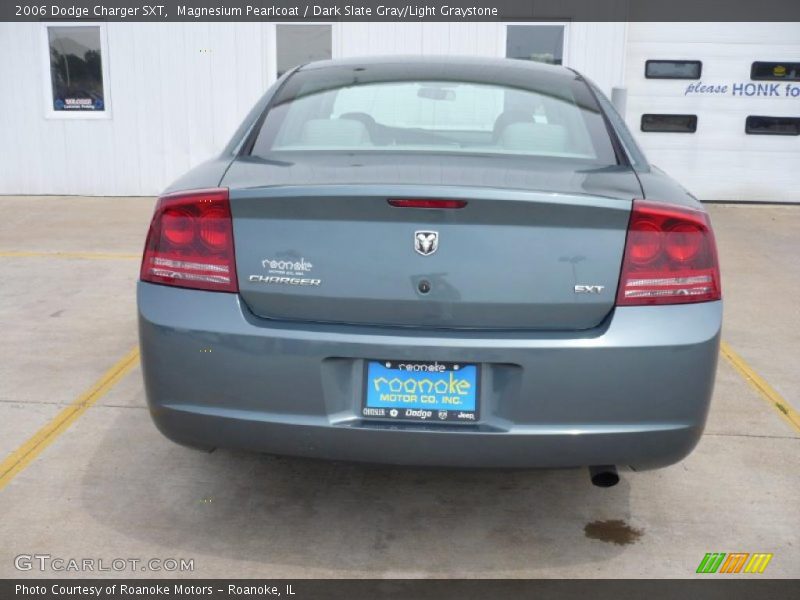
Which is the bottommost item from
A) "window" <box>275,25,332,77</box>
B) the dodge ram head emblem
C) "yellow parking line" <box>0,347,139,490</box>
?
"yellow parking line" <box>0,347,139,490</box>

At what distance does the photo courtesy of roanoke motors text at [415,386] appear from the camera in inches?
110

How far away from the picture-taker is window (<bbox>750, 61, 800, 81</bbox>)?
34.8 ft

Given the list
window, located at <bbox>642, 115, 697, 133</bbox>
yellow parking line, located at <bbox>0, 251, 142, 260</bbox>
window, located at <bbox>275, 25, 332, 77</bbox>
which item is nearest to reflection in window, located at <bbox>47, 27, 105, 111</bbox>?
window, located at <bbox>275, 25, 332, 77</bbox>

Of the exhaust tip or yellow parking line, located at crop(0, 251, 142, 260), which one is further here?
yellow parking line, located at crop(0, 251, 142, 260)

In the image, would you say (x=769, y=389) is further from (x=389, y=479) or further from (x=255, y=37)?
(x=255, y=37)

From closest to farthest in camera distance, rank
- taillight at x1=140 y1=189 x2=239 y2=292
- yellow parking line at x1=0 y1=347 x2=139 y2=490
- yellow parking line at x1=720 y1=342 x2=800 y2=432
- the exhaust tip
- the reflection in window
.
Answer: taillight at x1=140 y1=189 x2=239 y2=292, the exhaust tip, yellow parking line at x1=0 y1=347 x2=139 y2=490, yellow parking line at x1=720 y1=342 x2=800 y2=432, the reflection in window

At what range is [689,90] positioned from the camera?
35.2 ft

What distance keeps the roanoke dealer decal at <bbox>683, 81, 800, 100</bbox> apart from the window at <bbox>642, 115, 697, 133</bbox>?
29cm

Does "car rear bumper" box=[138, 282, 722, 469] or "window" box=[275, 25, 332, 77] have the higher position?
"window" box=[275, 25, 332, 77]

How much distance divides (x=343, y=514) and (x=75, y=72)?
9206mm

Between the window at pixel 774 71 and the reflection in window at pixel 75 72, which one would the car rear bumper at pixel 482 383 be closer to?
A: the window at pixel 774 71

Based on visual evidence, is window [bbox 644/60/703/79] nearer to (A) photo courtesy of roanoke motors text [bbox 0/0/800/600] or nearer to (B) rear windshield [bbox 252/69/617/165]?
(A) photo courtesy of roanoke motors text [bbox 0/0/800/600]
